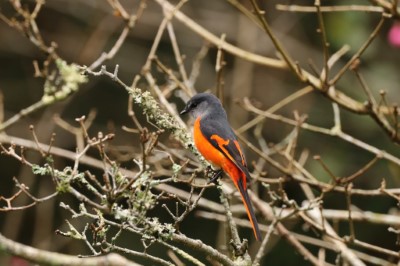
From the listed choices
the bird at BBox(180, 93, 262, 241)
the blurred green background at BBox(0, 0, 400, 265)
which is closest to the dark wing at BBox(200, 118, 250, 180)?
the bird at BBox(180, 93, 262, 241)

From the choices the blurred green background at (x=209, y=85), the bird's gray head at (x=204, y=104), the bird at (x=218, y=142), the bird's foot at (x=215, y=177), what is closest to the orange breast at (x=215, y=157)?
the bird at (x=218, y=142)

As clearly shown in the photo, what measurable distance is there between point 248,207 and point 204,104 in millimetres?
909

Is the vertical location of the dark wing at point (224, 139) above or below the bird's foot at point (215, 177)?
above

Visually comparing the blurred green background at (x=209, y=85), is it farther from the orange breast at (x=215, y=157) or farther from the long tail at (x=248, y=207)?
the long tail at (x=248, y=207)

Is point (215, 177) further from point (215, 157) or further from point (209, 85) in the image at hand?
point (209, 85)

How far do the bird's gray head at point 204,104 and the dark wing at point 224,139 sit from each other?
0.33 ft

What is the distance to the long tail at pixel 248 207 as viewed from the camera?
3.52 meters

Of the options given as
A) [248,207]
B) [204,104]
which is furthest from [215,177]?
[204,104]

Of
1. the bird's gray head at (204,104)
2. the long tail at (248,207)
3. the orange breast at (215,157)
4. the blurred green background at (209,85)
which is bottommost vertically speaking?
the long tail at (248,207)

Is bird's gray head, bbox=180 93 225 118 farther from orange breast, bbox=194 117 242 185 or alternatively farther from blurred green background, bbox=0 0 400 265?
blurred green background, bbox=0 0 400 265

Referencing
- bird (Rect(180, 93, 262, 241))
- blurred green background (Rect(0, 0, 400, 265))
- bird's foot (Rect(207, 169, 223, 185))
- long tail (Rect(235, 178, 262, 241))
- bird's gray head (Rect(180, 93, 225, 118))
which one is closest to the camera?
bird's foot (Rect(207, 169, 223, 185))

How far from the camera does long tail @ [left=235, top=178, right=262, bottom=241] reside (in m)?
3.52

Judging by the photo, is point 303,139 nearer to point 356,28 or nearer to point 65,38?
point 356,28

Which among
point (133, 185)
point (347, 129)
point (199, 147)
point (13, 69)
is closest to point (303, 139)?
point (347, 129)
